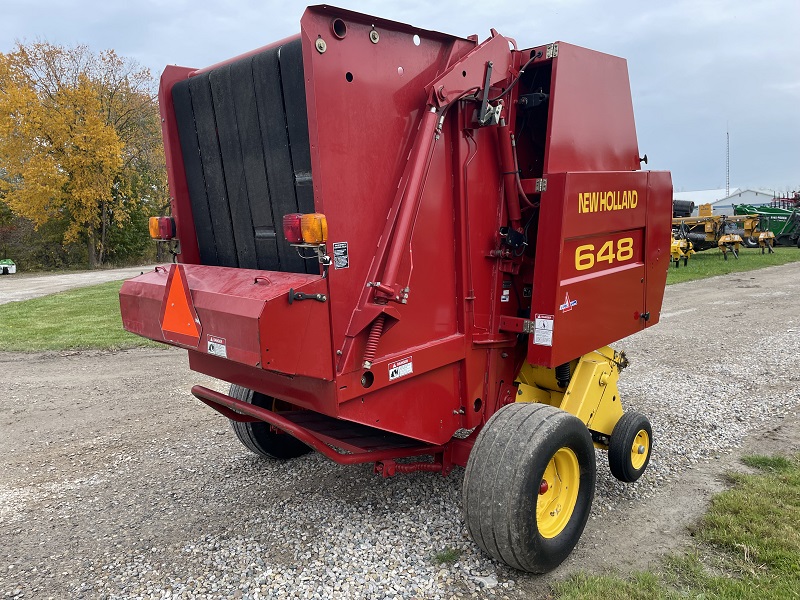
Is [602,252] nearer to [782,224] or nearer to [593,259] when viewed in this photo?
[593,259]

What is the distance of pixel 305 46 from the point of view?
2488 mm

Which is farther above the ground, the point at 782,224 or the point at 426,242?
the point at 426,242

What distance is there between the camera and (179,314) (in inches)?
118

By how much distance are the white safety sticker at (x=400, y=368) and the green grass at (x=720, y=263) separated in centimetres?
1328

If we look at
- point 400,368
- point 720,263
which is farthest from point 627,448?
point 720,263

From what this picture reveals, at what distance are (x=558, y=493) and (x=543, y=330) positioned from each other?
900 mm

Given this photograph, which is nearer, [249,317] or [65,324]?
[249,317]

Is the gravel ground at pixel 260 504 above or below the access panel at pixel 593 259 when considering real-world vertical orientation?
below

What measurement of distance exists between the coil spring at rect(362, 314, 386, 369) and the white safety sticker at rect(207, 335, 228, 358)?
641mm

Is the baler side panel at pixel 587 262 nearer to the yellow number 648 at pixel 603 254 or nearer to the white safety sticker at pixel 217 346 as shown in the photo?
the yellow number 648 at pixel 603 254

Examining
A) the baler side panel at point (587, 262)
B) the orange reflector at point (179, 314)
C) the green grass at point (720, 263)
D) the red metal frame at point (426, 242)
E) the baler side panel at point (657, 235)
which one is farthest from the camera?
the green grass at point (720, 263)

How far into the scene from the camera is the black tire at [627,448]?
12.5 feet

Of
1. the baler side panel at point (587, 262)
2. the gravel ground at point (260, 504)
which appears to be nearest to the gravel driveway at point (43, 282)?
the gravel ground at point (260, 504)

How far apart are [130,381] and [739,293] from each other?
11732mm
